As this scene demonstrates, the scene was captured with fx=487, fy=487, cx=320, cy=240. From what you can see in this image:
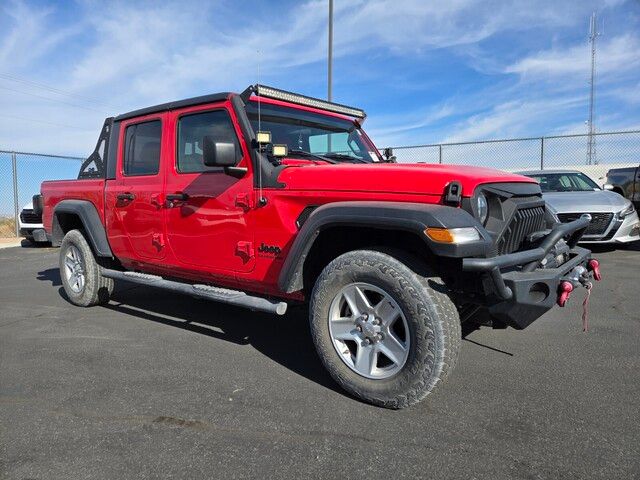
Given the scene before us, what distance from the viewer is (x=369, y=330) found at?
114 inches

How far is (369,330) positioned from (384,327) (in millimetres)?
94

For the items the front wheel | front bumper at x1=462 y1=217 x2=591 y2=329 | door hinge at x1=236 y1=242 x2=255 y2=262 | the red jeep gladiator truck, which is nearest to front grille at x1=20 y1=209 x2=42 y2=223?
the red jeep gladiator truck

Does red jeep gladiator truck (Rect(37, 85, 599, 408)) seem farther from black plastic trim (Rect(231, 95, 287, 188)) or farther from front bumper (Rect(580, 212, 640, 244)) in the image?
front bumper (Rect(580, 212, 640, 244))

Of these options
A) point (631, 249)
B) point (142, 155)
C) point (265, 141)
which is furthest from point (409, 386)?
point (631, 249)

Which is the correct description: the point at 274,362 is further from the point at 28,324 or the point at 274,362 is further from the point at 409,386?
the point at 28,324

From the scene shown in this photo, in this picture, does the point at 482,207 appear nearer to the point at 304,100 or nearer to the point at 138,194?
the point at 304,100

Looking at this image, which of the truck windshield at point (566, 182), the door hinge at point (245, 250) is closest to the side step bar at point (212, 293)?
the door hinge at point (245, 250)

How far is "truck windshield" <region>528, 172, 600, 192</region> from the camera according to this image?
8.95 m

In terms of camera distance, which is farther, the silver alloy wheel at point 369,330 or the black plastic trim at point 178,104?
the black plastic trim at point 178,104

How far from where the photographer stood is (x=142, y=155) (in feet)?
14.8

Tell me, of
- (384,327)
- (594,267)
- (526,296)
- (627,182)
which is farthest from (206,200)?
(627,182)

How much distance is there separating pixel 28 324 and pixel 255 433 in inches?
131

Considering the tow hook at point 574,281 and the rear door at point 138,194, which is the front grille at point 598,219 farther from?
the rear door at point 138,194

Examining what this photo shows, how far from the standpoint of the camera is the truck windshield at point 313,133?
379 cm
